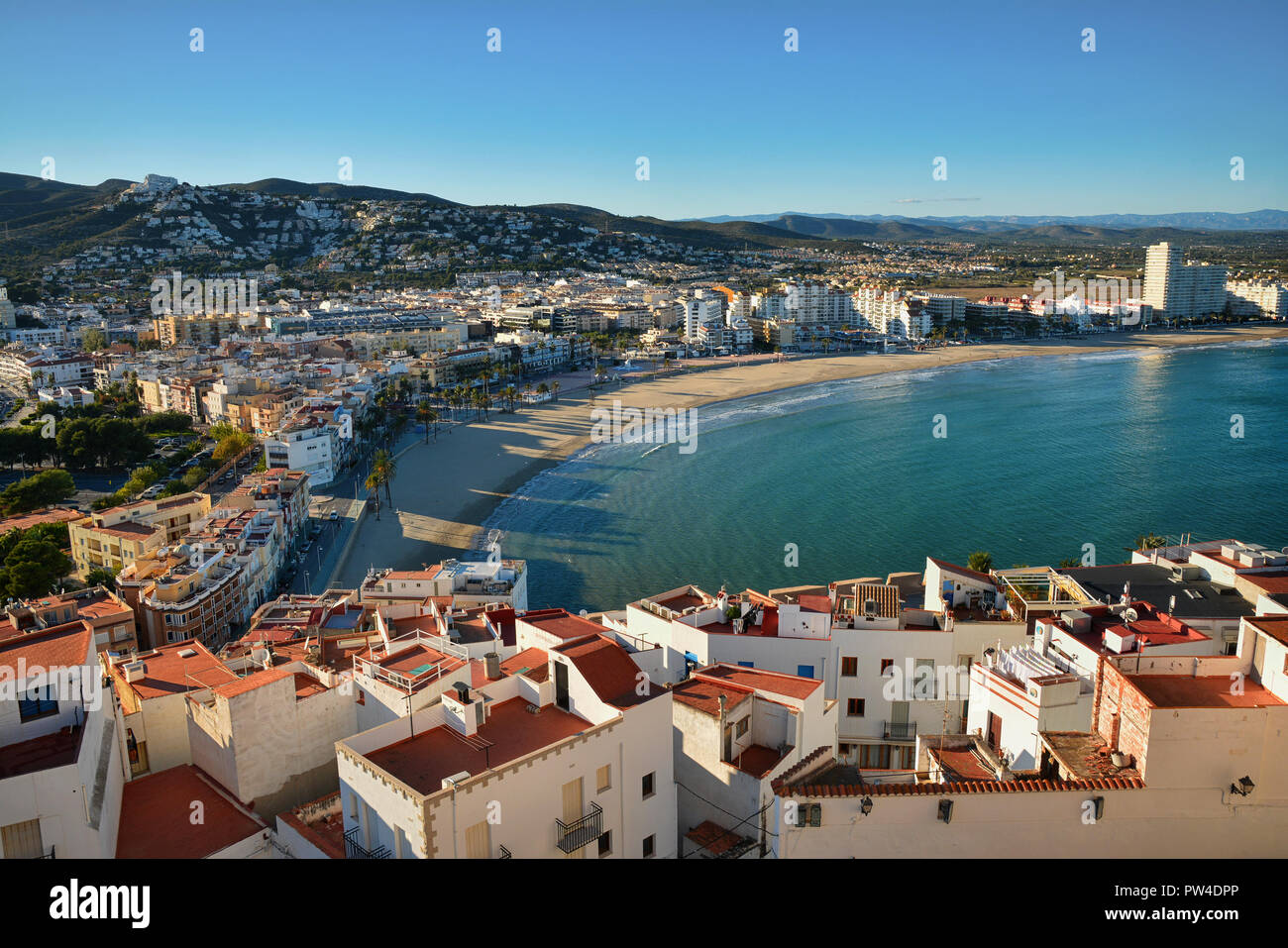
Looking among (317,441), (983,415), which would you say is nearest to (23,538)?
(317,441)

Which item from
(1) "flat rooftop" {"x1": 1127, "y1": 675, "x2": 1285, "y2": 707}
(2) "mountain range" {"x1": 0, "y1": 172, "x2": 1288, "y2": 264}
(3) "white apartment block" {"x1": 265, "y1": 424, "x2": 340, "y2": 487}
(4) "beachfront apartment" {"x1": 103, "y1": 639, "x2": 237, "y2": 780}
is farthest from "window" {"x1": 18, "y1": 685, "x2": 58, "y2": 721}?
(2) "mountain range" {"x1": 0, "y1": 172, "x2": 1288, "y2": 264}

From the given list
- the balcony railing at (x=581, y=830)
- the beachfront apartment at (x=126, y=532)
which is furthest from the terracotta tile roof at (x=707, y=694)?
the beachfront apartment at (x=126, y=532)

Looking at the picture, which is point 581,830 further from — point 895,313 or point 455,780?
point 895,313

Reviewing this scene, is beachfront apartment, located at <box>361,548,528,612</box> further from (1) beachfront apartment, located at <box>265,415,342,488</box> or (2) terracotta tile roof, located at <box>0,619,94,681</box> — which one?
(1) beachfront apartment, located at <box>265,415,342,488</box>

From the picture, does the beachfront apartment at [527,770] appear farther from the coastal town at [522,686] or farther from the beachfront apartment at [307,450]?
the beachfront apartment at [307,450]

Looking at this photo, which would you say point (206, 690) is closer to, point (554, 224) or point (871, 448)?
point (871, 448)

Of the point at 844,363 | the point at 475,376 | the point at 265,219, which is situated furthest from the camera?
the point at 265,219
